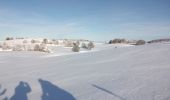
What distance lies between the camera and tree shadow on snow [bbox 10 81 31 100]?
8.08m

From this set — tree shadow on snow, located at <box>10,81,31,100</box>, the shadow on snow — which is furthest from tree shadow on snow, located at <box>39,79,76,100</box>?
tree shadow on snow, located at <box>10,81,31,100</box>

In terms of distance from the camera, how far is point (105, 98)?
20.7ft

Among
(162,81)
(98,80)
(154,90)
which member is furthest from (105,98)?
(98,80)

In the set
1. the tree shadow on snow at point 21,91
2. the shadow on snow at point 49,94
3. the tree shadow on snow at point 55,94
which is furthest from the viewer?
the tree shadow on snow at point 21,91

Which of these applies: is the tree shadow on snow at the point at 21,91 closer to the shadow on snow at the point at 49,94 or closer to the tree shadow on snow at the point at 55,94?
the shadow on snow at the point at 49,94

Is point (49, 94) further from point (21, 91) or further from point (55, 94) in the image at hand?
point (21, 91)

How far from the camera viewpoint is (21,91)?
9055mm

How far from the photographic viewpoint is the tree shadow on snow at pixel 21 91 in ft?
26.5

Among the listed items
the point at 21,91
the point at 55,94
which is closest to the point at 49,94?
the point at 55,94

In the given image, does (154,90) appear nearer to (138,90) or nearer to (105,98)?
(138,90)

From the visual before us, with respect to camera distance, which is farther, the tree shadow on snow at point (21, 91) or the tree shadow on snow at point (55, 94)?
the tree shadow on snow at point (21, 91)

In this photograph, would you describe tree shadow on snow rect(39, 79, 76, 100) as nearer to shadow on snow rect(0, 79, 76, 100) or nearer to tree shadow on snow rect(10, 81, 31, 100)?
shadow on snow rect(0, 79, 76, 100)

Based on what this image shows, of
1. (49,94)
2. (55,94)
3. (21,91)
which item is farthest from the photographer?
(21,91)

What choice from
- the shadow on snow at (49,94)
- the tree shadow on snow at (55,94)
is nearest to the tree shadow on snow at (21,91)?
the shadow on snow at (49,94)
